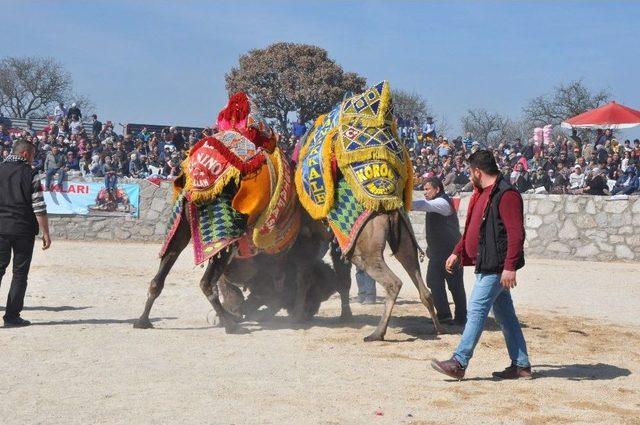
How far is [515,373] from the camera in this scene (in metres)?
6.77

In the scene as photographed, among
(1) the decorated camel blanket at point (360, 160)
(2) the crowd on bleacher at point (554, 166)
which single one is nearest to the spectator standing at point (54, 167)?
(2) the crowd on bleacher at point (554, 166)

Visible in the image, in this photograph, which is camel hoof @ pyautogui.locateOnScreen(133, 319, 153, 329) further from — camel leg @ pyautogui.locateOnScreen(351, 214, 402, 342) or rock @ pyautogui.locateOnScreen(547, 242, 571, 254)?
rock @ pyautogui.locateOnScreen(547, 242, 571, 254)

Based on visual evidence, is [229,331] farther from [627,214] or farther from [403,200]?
[627,214]

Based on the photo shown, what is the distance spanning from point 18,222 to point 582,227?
1350 centimetres

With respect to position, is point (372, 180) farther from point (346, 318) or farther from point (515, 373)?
point (515, 373)

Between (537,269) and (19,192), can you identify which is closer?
(19,192)

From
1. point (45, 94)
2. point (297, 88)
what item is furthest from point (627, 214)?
point (45, 94)

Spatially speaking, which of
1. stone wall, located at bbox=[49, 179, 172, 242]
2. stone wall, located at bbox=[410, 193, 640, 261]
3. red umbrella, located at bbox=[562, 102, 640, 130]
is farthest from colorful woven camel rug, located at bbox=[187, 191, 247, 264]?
red umbrella, located at bbox=[562, 102, 640, 130]

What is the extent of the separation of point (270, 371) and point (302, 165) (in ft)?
9.73

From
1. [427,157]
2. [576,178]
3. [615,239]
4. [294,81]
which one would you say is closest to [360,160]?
[615,239]

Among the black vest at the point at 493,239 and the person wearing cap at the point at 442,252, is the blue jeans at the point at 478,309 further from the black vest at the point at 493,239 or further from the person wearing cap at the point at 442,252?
the person wearing cap at the point at 442,252

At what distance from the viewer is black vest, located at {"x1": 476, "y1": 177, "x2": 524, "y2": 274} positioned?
653cm

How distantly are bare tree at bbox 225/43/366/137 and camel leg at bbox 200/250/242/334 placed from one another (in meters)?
29.9

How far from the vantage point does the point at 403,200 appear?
899 centimetres
